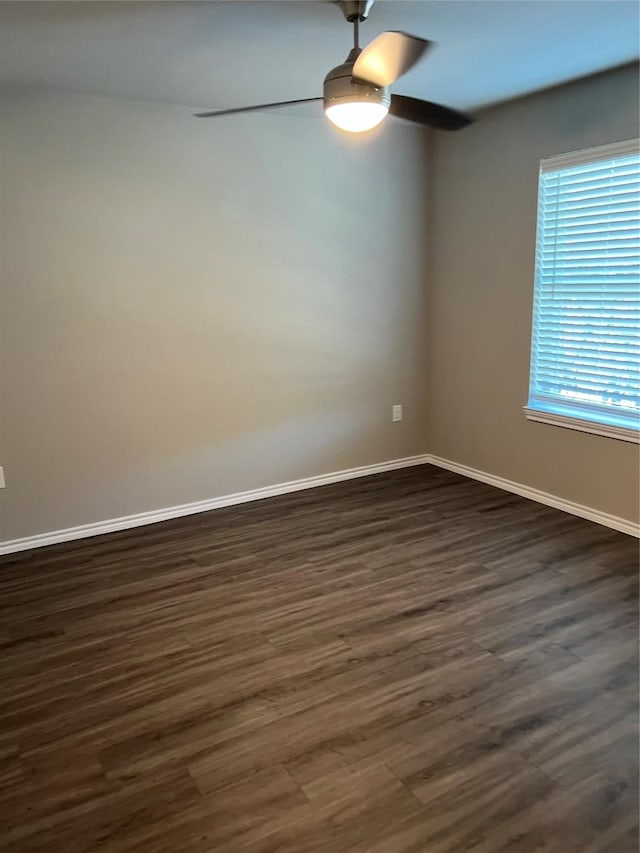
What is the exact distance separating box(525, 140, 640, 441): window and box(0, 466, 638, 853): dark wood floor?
72cm

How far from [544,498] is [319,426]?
4.92 feet

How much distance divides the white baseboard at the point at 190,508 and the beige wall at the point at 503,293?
0.52 metres

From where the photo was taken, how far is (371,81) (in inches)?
84.0

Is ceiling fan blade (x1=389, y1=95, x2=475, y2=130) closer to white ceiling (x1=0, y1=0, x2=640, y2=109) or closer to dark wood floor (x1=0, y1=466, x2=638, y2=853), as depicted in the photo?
white ceiling (x1=0, y1=0, x2=640, y2=109)

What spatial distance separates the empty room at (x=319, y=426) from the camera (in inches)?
75.0

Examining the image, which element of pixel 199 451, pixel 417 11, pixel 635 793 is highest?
pixel 417 11

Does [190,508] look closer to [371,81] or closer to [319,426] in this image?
[319,426]

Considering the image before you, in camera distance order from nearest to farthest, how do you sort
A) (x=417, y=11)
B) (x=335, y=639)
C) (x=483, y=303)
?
(x=417, y=11), (x=335, y=639), (x=483, y=303)

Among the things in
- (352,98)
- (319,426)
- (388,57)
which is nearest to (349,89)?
(352,98)

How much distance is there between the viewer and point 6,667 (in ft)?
7.98

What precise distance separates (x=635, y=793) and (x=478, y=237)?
3.24 metres

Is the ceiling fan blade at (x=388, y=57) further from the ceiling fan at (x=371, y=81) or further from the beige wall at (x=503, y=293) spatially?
the beige wall at (x=503, y=293)

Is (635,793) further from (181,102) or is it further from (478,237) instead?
(181,102)

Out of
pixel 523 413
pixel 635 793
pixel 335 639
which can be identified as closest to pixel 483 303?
pixel 523 413
